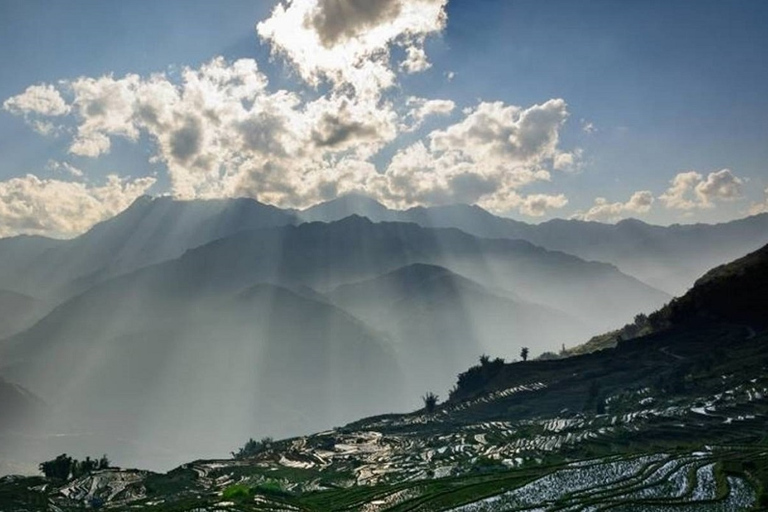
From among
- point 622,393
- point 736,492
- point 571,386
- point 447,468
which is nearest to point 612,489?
point 736,492

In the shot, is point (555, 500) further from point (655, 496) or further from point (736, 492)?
point (736, 492)

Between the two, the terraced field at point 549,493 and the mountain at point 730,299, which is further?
the mountain at point 730,299

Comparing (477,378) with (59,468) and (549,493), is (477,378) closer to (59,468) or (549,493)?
(59,468)

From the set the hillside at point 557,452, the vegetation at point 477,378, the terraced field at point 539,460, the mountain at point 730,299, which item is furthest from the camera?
the vegetation at point 477,378

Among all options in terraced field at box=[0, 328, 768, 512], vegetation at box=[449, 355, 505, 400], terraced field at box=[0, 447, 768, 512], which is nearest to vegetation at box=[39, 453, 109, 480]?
terraced field at box=[0, 328, 768, 512]

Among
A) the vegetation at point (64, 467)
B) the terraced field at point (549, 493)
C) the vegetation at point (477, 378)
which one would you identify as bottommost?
the terraced field at point (549, 493)

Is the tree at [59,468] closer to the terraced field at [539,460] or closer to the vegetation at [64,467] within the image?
the vegetation at [64,467]

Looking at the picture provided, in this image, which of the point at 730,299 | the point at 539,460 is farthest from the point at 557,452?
the point at 730,299

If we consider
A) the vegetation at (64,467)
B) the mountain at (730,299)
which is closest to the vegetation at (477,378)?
the mountain at (730,299)

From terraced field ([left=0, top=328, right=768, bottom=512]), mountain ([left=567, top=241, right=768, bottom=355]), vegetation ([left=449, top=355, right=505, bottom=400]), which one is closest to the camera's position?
terraced field ([left=0, top=328, right=768, bottom=512])

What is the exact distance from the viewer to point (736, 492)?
38.8 meters

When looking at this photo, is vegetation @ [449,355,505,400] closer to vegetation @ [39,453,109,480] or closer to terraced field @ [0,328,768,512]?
terraced field @ [0,328,768,512]

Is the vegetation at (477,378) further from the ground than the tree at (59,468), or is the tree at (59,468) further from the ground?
the vegetation at (477,378)

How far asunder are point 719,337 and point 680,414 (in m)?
54.3
